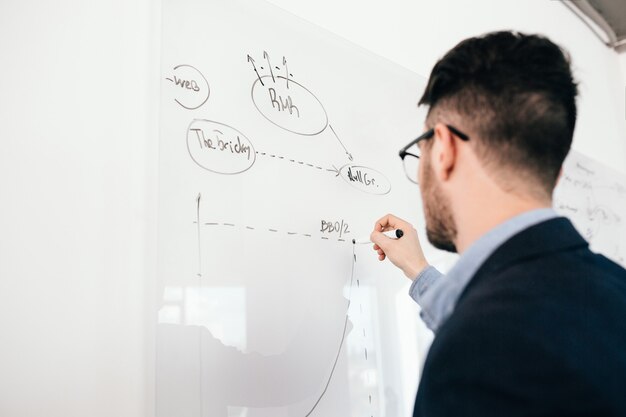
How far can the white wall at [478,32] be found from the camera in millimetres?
1038

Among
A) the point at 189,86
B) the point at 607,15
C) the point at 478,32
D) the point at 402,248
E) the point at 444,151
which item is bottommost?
the point at 402,248

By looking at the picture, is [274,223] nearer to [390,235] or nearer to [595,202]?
[390,235]

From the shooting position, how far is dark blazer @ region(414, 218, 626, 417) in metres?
0.41

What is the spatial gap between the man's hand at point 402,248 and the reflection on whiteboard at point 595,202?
0.82 m

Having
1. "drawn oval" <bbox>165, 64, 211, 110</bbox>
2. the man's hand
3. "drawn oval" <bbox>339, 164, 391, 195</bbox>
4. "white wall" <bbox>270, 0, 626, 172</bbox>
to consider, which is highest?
"white wall" <bbox>270, 0, 626, 172</bbox>

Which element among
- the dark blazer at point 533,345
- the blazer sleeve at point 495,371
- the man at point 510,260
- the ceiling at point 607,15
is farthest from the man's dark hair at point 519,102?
the ceiling at point 607,15

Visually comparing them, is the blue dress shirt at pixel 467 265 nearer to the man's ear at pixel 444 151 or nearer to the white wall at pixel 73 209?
the man's ear at pixel 444 151

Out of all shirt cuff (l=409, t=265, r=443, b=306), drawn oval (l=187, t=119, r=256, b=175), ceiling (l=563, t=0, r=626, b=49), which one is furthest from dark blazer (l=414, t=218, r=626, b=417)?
ceiling (l=563, t=0, r=626, b=49)

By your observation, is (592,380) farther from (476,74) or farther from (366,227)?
(366,227)

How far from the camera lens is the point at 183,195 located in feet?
2.15

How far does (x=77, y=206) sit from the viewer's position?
60cm

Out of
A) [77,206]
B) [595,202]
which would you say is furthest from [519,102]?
[595,202]

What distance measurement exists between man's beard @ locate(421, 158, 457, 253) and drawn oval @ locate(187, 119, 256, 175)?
270 mm

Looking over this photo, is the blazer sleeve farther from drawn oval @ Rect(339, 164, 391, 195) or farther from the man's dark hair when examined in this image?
drawn oval @ Rect(339, 164, 391, 195)
